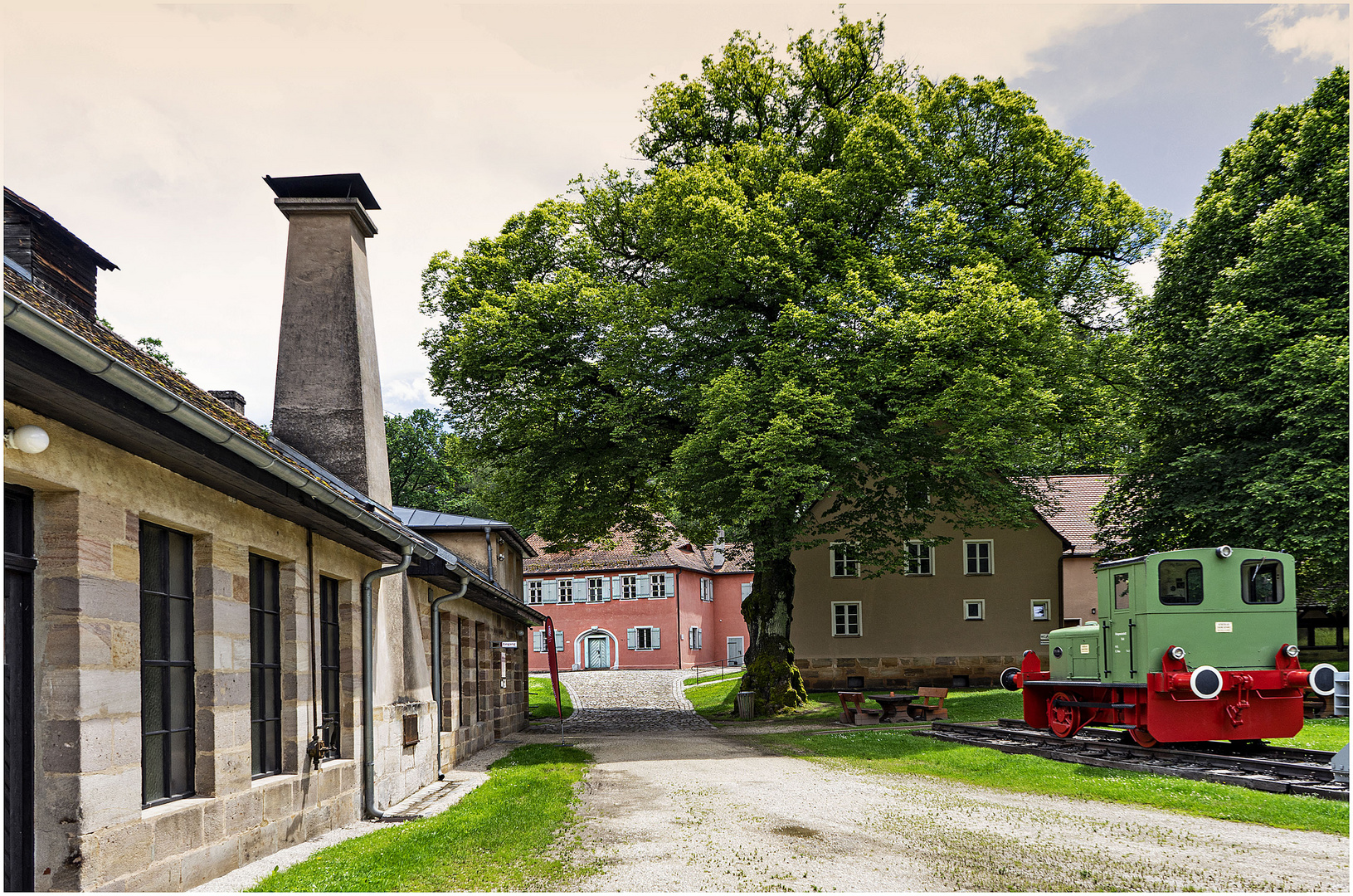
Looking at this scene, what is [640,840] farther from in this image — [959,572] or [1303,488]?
[959,572]

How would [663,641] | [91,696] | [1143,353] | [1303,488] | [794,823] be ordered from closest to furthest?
[91,696]
[794,823]
[1303,488]
[1143,353]
[663,641]

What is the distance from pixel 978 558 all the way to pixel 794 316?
16991mm

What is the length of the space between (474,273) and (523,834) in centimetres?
1847

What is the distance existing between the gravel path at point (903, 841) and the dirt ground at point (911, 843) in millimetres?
20

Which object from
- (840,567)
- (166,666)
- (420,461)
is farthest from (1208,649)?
(420,461)

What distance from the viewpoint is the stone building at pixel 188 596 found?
5.33m

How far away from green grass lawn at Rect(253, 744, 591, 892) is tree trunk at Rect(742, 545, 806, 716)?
14.0 m

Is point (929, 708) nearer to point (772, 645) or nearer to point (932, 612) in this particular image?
point (772, 645)

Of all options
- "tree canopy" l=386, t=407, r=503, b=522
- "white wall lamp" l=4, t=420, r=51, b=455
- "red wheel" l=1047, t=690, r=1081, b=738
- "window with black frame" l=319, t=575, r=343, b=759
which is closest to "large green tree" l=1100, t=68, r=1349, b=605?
"red wheel" l=1047, t=690, r=1081, b=738

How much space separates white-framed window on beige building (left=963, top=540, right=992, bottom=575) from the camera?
34562 mm

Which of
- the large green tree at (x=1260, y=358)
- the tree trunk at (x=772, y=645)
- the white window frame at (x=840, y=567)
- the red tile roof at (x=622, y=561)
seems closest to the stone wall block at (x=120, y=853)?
Result: the tree trunk at (x=772, y=645)

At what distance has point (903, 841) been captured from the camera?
864 cm

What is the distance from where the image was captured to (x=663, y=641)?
2057 inches

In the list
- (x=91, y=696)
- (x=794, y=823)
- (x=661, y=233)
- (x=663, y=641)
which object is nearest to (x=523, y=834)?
(x=794, y=823)
